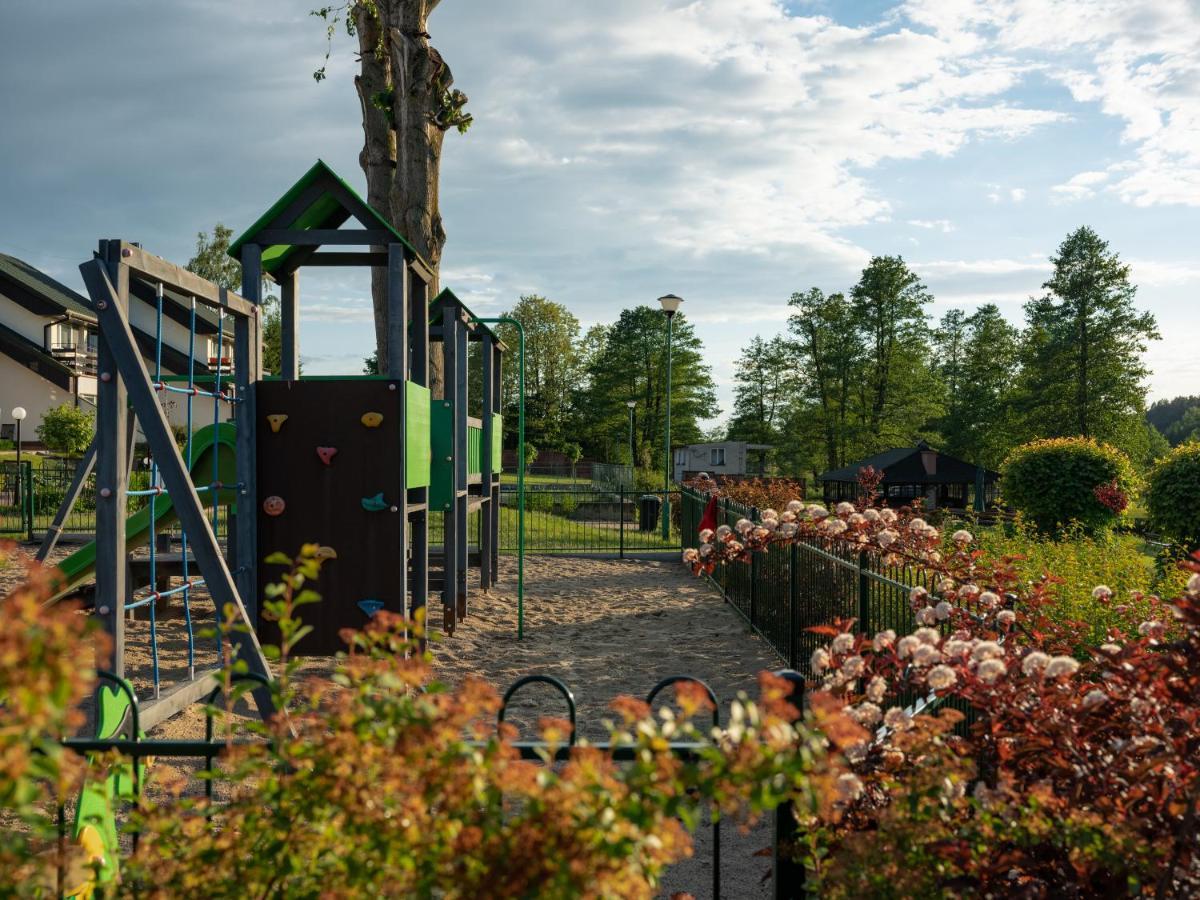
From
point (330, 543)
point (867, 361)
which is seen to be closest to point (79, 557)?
point (330, 543)

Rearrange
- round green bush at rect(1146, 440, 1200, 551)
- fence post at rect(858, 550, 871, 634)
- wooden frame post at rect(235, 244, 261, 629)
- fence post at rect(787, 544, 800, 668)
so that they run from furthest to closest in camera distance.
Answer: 1. round green bush at rect(1146, 440, 1200, 551)
2. fence post at rect(787, 544, 800, 668)
3. wooden frame post at rect(235, 244, 261, 629)
4. fence post at rect(858, 550, 871, 634)

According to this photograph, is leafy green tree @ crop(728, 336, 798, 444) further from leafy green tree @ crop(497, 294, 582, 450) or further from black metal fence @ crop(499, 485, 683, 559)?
black metal fence @ crop(499, 485, 683, 559)

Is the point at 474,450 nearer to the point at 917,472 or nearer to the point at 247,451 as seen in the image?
the point at 247,451

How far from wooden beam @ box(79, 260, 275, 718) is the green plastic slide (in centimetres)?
165

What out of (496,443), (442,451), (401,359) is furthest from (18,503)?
(401,359)

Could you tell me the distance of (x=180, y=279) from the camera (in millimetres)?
5008

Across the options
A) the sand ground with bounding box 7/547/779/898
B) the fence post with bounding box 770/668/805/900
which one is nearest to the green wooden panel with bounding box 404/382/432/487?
the sand ground with bounding box 7/547/779/898

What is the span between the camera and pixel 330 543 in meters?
6.38

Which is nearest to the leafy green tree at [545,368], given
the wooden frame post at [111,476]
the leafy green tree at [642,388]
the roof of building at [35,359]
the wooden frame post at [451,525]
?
the leafy green tree at [642,388]

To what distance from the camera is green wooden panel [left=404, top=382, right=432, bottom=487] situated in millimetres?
6656

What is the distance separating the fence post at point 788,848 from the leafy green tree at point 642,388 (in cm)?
5403

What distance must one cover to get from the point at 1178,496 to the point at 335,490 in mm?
10058

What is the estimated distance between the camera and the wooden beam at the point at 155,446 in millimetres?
4246

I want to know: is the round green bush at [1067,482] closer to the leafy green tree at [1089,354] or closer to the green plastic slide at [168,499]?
the green plastic slide at [168,499]
